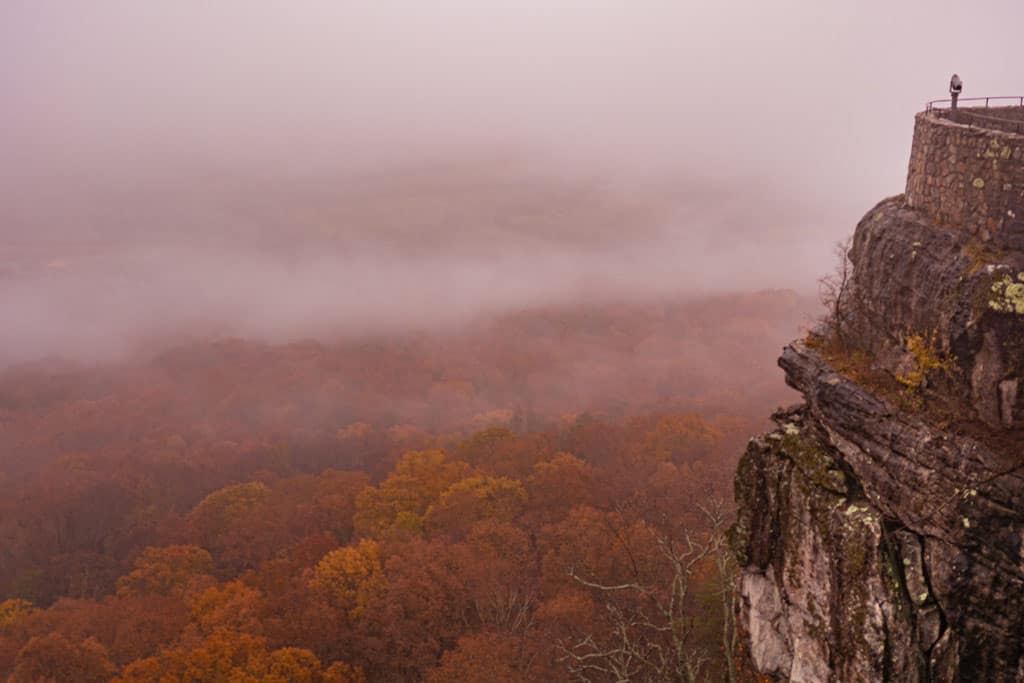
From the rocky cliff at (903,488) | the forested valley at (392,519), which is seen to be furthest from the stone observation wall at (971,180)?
the forested valley at (392,519)

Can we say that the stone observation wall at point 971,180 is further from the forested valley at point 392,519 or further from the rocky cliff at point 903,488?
the forested valley at point 392,519

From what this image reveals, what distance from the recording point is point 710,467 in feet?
142

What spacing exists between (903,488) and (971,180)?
7018 mm

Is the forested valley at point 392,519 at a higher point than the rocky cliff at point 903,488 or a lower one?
lower

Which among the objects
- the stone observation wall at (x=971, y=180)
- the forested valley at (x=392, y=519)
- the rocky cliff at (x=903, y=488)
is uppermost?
the stone observation wall at (x=971, y=180)

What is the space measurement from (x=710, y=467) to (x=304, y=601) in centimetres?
2617

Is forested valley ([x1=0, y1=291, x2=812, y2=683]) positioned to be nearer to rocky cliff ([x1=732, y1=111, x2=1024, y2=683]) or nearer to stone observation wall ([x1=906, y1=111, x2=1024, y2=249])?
rocky cliff ([x1=732, y1=111, x2=1024, y2=683])

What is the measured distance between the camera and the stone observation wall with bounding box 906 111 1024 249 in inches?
531

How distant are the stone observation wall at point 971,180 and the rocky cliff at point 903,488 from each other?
9.7 inches

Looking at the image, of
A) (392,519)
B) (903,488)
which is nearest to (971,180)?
(903,488)

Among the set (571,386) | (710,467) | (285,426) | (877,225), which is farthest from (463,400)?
(877,225)

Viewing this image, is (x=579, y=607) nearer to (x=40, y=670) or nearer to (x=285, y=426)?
(x=40, y=670)

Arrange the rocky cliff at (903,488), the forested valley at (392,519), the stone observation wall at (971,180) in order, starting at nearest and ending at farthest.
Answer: the rocky cliff at (903,488)
the stone observation wall at (971,180)
the forested valley at (392,519)

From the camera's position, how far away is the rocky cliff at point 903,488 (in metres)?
12.0
